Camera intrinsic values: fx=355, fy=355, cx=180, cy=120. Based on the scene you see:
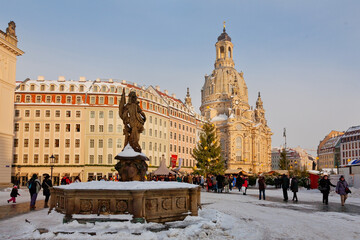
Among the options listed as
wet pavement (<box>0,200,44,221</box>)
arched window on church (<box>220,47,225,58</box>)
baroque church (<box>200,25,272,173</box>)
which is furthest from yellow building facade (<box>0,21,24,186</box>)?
arched window on church (<box>220,47,225,58</box>)

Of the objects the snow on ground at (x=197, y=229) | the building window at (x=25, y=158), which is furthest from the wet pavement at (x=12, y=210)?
the building window at (x=25, y=158)

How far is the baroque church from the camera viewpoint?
12644 cm

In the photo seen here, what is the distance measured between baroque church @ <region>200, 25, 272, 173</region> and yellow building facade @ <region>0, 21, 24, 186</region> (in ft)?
299

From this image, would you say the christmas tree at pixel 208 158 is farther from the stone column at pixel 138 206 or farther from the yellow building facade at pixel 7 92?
the stone column at pixel 138 206

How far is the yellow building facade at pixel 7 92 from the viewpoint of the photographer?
117 feet

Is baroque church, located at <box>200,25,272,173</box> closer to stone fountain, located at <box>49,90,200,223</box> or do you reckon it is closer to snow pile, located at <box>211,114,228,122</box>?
snow pile, located at <box>211,114,228,122</box>

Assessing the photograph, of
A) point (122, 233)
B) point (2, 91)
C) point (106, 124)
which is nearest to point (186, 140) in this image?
point (106, 124)

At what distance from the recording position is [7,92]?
3703 centimetres

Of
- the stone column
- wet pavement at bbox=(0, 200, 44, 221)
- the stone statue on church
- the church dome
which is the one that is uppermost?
the church dome

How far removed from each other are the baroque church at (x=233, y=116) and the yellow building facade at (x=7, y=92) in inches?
3583

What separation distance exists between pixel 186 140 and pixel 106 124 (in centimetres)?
2642

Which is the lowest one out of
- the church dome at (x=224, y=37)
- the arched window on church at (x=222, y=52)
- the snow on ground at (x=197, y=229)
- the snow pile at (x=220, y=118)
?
the snow on ground at (x=197, y=229)

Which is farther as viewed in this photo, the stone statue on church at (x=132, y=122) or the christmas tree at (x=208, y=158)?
the christmas tree at (x=208, y=158)

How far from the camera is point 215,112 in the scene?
13800 cm
